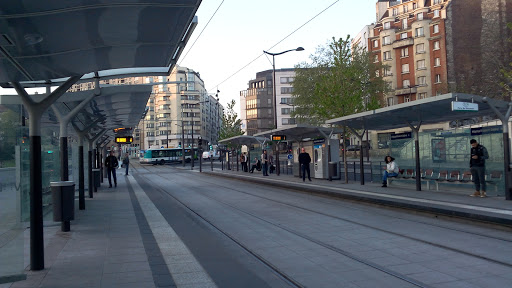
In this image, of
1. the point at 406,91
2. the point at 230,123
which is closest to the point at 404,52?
the point at 406,91

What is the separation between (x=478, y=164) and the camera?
1387cm

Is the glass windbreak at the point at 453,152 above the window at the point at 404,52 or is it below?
below

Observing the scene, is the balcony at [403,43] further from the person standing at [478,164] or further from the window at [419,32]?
the person standing at [478,164]

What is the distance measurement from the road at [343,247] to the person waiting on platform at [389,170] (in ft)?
18.2

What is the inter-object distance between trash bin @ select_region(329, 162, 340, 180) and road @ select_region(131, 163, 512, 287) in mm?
10211

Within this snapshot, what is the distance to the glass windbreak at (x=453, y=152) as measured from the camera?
14508mm

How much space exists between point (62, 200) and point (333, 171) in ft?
57.6

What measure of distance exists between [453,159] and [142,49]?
12.5m

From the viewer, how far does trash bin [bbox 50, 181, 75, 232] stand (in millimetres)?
9109

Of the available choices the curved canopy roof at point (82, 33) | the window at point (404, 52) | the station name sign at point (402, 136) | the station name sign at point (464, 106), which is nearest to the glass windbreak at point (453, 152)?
the station name sign at point (402, 136)

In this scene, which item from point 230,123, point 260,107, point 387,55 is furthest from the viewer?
point 260,107

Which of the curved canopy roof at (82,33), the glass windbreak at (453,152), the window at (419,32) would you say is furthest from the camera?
the window at (419,32)

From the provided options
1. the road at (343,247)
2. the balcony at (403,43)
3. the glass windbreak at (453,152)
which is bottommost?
the road at (343,247)

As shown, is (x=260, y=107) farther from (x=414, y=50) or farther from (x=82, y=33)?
(x=82, y=33)
